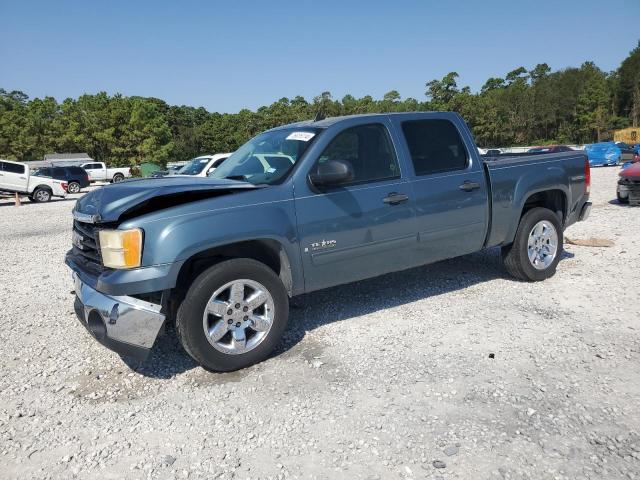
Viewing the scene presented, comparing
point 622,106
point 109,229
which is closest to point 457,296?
point 109,229

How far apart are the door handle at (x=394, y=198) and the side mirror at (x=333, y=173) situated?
569 millimetres

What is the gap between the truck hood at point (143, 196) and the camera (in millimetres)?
3588

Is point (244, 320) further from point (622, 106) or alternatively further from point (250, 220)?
point (622, 106)

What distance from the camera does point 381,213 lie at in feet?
14.8

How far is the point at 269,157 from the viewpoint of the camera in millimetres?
4605

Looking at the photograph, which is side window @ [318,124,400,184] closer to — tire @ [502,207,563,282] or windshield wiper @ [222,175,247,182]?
windshield wiper @ [222,175,247,182]

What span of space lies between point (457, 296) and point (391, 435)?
286cm

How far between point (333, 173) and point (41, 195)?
22732 mm

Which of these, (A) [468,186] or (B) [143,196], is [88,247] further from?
(A) [468,186]

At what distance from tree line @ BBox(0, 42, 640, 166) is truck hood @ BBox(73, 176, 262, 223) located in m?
42.8

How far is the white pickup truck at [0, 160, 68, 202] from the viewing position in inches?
848

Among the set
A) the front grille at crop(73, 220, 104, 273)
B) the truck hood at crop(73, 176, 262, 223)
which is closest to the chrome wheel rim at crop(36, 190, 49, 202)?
the front grille at crop(73, 220, 104, 273)

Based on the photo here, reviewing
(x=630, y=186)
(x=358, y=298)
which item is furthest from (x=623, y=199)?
(x=358, y=298)

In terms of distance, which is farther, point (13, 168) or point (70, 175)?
point (70, 175)
